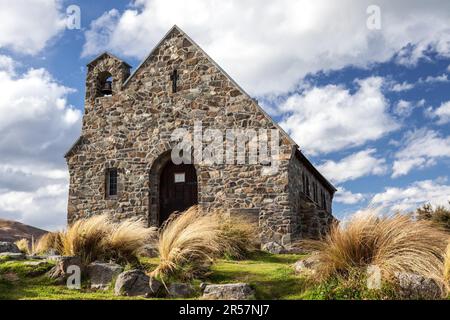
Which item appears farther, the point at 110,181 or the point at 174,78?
the point at 110,181

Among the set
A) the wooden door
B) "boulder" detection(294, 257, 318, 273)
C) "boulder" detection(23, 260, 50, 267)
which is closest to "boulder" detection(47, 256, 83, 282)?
"boulder" detection(23, 260, 50, 267)

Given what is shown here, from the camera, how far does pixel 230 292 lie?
810 cm

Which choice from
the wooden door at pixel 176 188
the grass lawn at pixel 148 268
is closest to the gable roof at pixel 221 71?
the wooden door at pixel 176 188

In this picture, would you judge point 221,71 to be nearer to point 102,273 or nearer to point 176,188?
point 176,188

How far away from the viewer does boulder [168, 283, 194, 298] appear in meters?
8.46

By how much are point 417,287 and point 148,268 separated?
17.3 ft

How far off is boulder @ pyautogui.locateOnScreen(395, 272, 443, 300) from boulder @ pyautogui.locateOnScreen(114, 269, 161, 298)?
160 inches

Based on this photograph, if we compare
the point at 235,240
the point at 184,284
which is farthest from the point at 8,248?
the point at 184,284

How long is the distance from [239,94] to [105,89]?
20.4 feet

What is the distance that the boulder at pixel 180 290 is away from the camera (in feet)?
27.8

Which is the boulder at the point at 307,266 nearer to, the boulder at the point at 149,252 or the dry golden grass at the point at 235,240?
the dry golden grass at the point at 235,240

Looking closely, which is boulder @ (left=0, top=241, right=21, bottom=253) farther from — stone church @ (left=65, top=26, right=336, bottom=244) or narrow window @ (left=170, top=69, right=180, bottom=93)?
narrow window @ (left=170, top=69, right=180, bottom=93)
